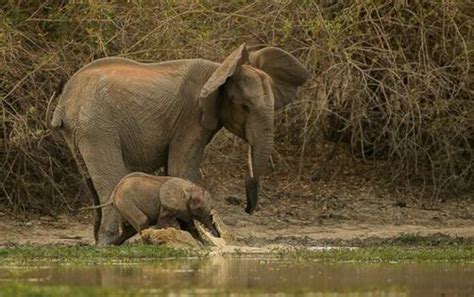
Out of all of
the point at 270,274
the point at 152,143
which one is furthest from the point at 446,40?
the point at 270,274

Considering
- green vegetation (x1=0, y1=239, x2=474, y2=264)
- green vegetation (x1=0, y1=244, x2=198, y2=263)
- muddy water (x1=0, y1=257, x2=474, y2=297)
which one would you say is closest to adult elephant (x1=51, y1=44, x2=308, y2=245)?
green vegetation (x1=0, y1=239, x2=474, y2=264)

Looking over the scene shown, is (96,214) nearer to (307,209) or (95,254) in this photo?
(95,254)

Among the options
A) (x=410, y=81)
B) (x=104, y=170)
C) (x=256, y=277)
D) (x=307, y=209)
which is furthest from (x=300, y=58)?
(x=256, y=277)

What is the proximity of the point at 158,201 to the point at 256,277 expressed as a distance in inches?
122

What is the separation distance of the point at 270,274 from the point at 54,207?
6808 mm

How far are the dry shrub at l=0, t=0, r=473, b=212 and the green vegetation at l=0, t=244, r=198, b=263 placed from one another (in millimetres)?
3922

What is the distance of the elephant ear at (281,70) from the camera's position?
1991 cm

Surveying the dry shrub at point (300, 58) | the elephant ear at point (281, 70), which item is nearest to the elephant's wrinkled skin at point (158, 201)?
the elephant ear at point (281, 70)

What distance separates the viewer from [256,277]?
15680 mm

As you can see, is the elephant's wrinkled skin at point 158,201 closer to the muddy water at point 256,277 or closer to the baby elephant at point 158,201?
the baby elephant at point 158,201

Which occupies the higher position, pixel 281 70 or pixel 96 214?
pixel 281 70

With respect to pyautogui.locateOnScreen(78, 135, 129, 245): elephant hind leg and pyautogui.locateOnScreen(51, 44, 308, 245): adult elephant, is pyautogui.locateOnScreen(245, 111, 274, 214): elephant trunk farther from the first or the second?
pyautogui.locateOnScreen(78, 135, 129, 245): elephant hind leg

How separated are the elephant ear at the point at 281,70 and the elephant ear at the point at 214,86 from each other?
715mm

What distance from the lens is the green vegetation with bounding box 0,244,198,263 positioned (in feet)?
56.9
